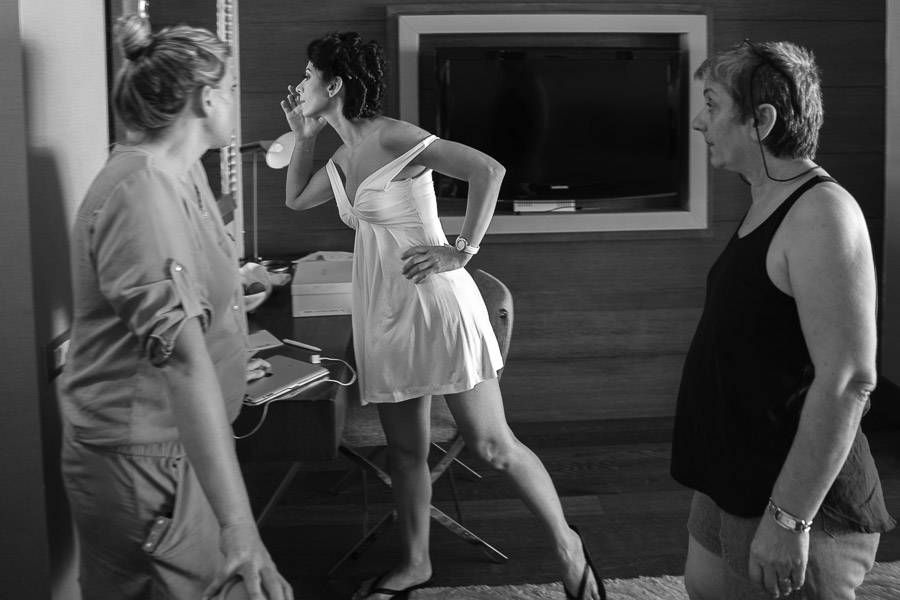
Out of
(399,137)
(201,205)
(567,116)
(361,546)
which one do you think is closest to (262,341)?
(399,137)

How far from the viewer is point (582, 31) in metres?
4.10

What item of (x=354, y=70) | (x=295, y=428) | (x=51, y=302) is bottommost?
(x=295, y=428)

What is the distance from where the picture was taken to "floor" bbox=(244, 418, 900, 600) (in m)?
3.02

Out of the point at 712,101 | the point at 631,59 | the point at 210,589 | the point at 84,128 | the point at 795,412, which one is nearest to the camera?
the point at 210,589

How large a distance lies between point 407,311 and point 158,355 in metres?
1.32

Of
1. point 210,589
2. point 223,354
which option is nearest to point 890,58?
point 223,354

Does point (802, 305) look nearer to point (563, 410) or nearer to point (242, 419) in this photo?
point (242, 419)

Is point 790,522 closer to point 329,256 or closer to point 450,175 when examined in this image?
point 450,175

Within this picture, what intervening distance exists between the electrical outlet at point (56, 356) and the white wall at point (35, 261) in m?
0.01

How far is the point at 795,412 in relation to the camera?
1.52m

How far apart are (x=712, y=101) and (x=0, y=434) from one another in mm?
1320

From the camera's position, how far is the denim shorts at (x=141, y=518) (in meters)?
1.37

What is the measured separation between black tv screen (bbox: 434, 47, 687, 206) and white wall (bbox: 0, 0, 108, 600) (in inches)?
92.9

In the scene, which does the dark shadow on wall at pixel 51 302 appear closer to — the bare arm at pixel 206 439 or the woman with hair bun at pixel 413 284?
the bare arm at pixel 206 439
